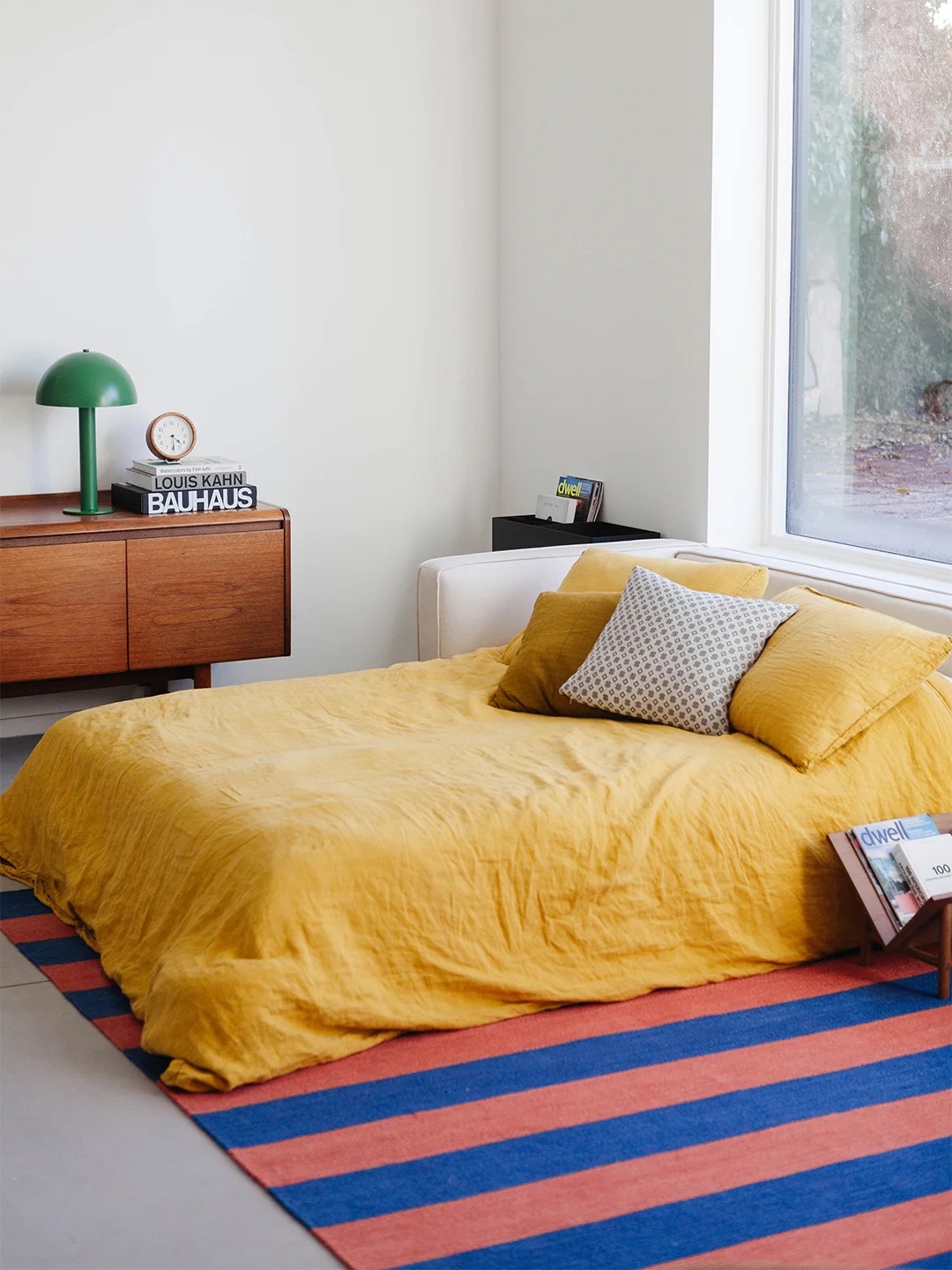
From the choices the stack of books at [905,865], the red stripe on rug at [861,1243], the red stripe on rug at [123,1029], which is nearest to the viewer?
the red stripe on rug at [861,1243]

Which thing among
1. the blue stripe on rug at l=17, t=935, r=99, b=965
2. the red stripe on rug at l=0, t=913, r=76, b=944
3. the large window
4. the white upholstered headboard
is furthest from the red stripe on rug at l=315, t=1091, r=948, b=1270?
the large window

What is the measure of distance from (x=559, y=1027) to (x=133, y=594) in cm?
202

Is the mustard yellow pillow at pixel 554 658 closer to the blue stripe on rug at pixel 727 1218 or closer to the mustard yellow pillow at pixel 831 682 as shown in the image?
the mustard yellow pillow at pixel 831 682

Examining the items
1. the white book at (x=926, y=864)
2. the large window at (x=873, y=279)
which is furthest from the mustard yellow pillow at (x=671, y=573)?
the white book at (x=926, y=864)

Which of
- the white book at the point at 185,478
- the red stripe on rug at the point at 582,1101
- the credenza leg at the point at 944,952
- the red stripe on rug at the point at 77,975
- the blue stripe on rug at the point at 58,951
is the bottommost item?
the red stripe on rug at the point at 582,1101

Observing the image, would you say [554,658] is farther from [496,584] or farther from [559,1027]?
[559,1027]

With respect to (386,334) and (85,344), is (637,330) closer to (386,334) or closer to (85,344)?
(386,334)

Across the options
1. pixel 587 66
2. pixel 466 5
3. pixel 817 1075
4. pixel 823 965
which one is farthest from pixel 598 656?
pixel 466 5

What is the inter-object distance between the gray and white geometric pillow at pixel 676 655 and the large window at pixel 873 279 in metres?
0.74

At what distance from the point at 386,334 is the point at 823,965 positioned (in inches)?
107

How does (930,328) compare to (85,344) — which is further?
(85,344)

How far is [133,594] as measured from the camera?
13.7ft

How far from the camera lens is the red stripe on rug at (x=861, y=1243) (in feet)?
6.40

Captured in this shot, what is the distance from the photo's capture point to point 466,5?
4.89 metres
